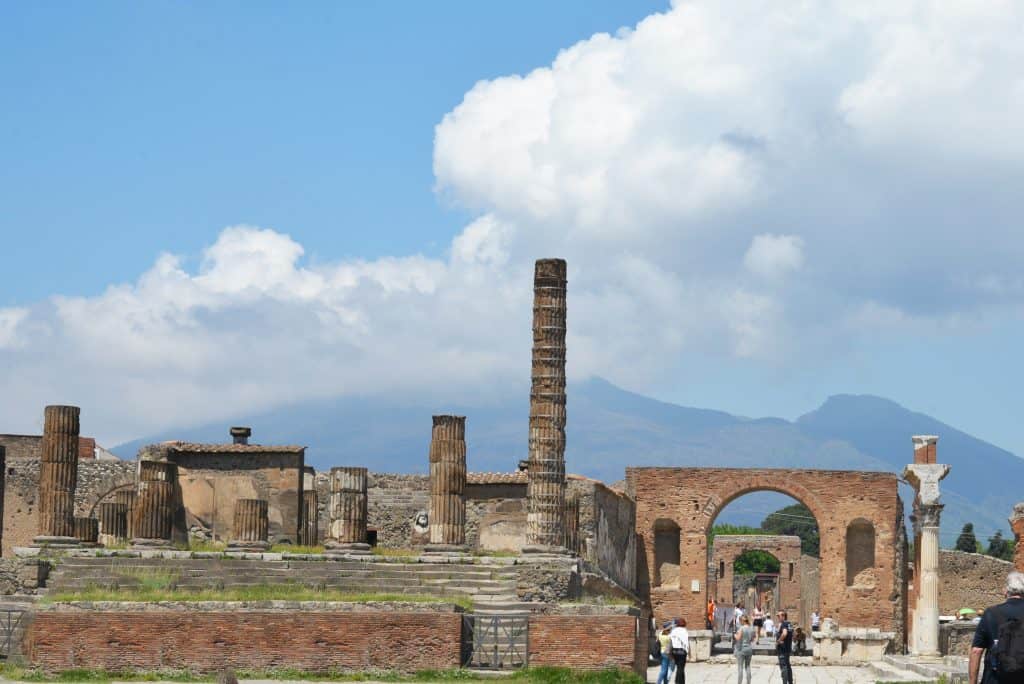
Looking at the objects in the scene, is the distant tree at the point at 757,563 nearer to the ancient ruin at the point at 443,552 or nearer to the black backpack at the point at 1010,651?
the ancient ruin at the point at 443,552

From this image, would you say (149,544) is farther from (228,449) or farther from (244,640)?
(244,640)

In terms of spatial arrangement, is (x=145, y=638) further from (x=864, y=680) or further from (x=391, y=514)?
(x=391, y=514)

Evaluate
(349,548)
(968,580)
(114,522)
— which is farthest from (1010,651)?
(968,580)

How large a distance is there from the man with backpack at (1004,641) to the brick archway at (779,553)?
51.2 m

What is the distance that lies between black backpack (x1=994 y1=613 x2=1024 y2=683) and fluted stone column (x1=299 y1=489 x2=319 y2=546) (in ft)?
93.0

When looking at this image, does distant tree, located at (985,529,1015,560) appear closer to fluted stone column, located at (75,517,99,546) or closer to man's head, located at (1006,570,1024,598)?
fluted stone column, located at (75,517,99,546)

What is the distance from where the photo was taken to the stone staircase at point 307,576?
29719 millimetres

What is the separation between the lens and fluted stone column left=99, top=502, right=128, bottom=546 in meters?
35.1

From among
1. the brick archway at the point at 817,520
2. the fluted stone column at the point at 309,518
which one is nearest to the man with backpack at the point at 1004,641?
the fluted stone column at the point at 309,518

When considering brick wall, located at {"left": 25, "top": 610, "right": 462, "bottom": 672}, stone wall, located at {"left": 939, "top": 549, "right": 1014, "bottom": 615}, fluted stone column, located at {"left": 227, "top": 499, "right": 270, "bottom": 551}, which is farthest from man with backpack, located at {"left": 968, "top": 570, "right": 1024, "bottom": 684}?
stone wall, located at {"left": 939, "top": 549, "right": 1014, "bottom": 615}

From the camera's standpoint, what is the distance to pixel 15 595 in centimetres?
2969

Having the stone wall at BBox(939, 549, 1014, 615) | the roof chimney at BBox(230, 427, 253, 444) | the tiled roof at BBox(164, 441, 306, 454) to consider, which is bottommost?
the stone wall at BBox(939, 549, 1014, 615)

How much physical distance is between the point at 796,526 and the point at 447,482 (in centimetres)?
10109

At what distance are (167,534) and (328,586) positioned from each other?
5.52 meters
